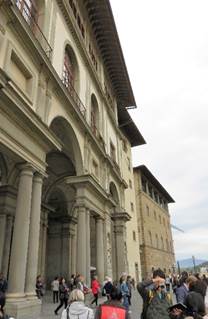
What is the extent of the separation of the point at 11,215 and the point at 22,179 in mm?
6294

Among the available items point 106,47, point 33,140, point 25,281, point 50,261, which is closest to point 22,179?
point 33,140

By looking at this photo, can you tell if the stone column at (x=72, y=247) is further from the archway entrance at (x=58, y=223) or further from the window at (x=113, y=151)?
the window at (x=113, y=151)

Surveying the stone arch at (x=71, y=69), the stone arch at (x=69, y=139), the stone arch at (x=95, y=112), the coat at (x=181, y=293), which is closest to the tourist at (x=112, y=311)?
the coat at (x=181, y=293)

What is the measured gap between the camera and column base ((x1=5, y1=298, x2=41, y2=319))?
8250 millimetres

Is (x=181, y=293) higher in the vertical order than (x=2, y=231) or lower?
lower

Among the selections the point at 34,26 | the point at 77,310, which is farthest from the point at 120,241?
the point at 77,310

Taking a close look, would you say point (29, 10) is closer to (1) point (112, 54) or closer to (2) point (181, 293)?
(1) point (112, 54)

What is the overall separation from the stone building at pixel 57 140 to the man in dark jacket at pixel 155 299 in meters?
5.35

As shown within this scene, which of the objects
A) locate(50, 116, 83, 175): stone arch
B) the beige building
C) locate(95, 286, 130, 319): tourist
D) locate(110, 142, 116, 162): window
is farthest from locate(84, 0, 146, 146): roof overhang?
locate(95, 286, 130, 319): tourist

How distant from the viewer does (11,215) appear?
1559cm

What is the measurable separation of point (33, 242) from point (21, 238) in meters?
0.69

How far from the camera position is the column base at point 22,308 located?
825 cm

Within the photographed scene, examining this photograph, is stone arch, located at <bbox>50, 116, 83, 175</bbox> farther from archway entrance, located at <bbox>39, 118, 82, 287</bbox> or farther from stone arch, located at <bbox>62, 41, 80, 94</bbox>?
archway entrance, located at <bbox>39, 118, 82, 287</bbox>

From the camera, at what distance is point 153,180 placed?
4500 centimetres
